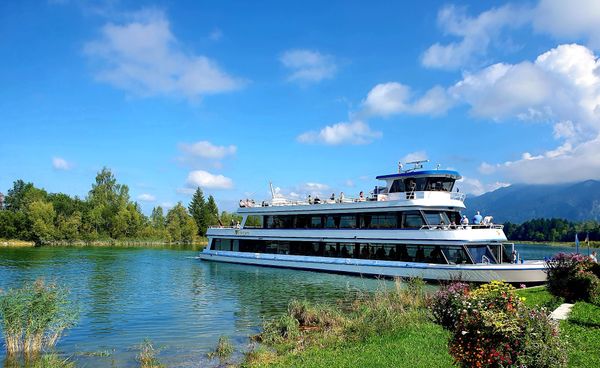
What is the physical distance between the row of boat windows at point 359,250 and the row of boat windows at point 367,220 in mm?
1306

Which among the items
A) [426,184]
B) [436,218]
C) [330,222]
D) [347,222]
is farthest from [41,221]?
[436,218]

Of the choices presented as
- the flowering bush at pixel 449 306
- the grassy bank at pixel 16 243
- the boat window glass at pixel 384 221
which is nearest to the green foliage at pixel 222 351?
the flowering bush at pixel 449 306

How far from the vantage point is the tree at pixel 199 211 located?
104312 millimetres

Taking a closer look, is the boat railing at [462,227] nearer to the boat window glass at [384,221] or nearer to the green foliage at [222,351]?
the boat window glass at [384,221]

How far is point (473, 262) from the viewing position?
27062mm

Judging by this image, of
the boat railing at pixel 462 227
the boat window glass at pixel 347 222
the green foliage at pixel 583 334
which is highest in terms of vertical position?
the boat window glass at pixel 347 222

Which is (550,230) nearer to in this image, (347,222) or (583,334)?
(347,222)

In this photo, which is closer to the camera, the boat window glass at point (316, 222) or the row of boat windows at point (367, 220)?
the row of boat windows at point (367, 220)

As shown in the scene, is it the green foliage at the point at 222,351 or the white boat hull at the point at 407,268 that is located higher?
the white boat hull at the point at 407,268

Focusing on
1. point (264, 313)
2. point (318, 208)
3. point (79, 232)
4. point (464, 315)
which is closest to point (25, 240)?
point (79, 232)

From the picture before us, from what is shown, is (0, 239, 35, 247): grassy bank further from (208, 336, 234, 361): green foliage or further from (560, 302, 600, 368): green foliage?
(560, 302, 600, 368): green foliage

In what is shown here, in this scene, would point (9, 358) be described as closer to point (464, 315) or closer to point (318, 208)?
point (464, 315)

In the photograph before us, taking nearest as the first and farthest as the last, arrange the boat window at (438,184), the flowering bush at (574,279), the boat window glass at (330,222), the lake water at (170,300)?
the lake water at (170,300) < the flowering bush at (574,279) < the boat window at (438,184) < the boat window glass at (330,222)

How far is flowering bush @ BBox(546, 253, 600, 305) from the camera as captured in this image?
55.8 ft
